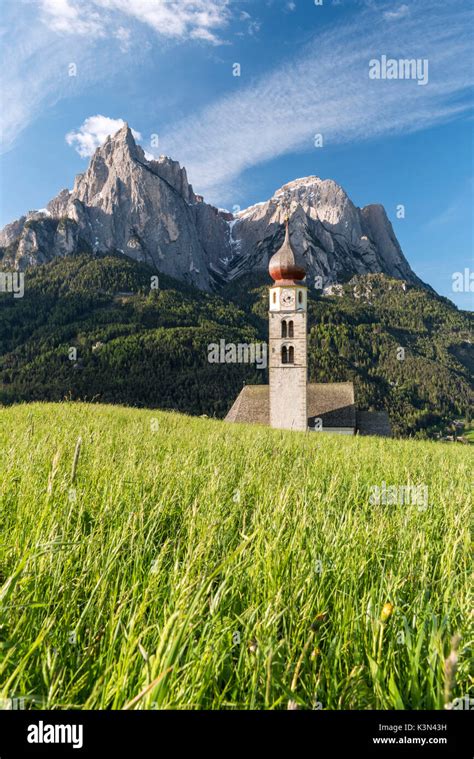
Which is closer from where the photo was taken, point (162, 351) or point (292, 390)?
point (292, 390)

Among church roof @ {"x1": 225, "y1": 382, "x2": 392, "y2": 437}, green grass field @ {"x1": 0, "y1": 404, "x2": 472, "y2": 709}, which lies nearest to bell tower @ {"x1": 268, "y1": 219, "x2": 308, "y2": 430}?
church roof @ {"x1": 225, "y1": 382, "x2": 392, "y2": 437}

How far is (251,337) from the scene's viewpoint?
548 feet

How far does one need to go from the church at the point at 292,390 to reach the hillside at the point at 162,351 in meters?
58.5

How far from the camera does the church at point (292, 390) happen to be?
129ft

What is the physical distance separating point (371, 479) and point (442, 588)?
3291 mm

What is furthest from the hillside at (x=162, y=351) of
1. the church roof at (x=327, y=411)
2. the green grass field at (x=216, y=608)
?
the green grass field at (x=216, y=608)

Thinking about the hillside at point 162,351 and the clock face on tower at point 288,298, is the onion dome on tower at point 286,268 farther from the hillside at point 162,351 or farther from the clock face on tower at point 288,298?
the hillside at point 162,351

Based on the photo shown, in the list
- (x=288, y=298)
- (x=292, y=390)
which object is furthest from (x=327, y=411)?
(x=288, y=298)

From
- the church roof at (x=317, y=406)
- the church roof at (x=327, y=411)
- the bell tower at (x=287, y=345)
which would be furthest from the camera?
the church roof at (x=317, y=406)

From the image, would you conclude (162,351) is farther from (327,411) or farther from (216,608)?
(216,608)

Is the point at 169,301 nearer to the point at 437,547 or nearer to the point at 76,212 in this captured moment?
the point at 76,212

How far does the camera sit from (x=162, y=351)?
439 ft

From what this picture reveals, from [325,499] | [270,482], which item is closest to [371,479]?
[270,482]

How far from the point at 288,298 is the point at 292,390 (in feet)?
29.9
